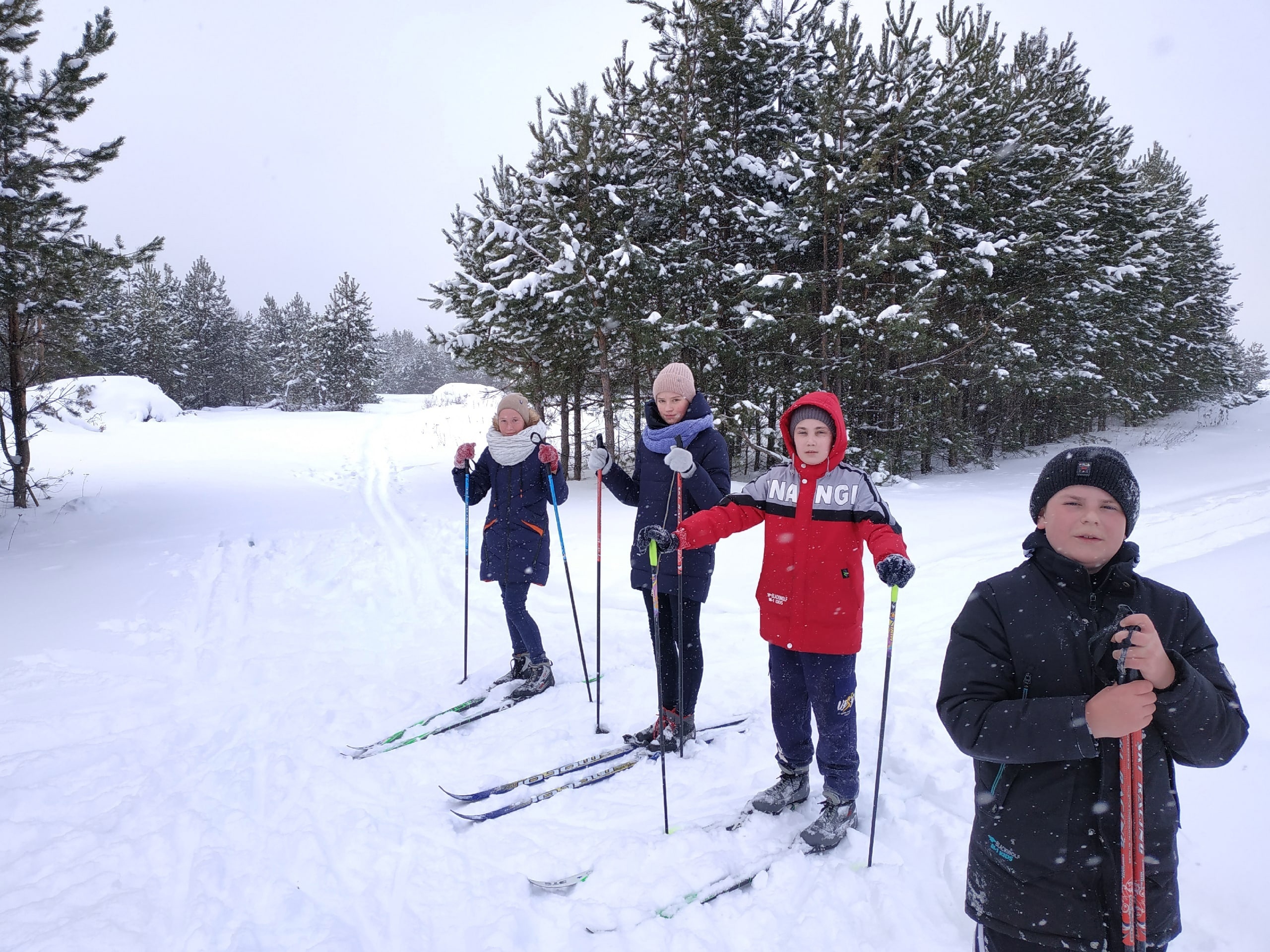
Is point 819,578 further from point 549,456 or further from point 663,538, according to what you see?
point 549,456

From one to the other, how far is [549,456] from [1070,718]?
3740mm

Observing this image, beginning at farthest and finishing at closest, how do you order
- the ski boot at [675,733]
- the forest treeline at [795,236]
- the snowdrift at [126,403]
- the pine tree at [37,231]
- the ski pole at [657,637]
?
the snowdrift at [126,403] → the forest treeline at [795,236] → the pine tree at [37,231] → the ski boot at [675,733] → the ski pole at [657,637]

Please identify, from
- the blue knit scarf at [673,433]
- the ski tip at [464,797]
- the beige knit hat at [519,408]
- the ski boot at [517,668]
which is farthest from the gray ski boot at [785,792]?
the beige knit hat at [519,408]

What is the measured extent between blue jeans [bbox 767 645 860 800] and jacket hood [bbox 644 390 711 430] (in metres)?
1.50

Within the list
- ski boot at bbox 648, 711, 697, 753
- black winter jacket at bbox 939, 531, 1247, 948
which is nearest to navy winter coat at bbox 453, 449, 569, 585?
ski boot at bbox 648, 711, 697, 753

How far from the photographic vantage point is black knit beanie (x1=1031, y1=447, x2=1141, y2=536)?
63.2 inches

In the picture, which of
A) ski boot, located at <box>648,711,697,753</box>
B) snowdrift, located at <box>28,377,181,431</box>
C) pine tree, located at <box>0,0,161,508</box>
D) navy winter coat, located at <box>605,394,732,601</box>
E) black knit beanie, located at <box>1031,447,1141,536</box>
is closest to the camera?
black knit beanie, located at <box>1031,447,1141,536</box>

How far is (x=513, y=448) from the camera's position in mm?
4844

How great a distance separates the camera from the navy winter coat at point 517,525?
4.86 m

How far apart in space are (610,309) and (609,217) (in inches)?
77.3

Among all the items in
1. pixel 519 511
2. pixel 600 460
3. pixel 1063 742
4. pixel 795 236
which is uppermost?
pixel 795 236

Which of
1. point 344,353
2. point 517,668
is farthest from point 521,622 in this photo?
point 344,353

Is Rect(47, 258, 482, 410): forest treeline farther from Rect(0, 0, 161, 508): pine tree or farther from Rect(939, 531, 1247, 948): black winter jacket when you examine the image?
Rect(939, 531, 1247, 948): black winter jacket

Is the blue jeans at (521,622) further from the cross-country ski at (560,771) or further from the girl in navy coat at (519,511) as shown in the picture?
the cross-country ski at (560,771)
